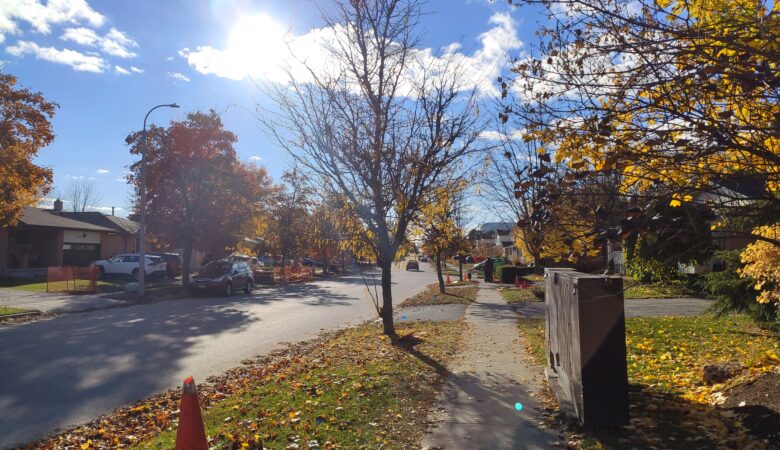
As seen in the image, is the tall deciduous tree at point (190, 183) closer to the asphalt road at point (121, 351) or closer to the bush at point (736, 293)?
the asphalt road at point (121, 351)

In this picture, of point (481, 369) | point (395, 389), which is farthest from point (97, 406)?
point (481, 369)

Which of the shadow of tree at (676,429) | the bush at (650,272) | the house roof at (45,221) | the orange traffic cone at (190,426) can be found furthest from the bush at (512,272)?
the orange traffic cone at (190,426)

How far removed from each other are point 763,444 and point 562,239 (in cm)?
216

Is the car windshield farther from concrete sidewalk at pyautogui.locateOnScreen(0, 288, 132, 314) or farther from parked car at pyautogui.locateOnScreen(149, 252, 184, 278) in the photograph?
parked car at pyautogui.locateOnScreen(149, 252, 184, 278)

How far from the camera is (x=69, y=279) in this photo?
83.5 feet

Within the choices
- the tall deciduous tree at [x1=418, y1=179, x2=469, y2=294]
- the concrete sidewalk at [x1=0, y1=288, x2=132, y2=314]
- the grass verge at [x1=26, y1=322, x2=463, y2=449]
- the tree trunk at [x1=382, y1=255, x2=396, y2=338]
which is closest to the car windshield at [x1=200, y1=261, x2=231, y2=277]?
the concrete sidewalk at [x1=0, y1=288, x2=132, y2=314]

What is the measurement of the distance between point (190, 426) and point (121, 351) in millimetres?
8025

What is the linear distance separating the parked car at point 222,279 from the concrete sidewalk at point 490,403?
17164 millimetres

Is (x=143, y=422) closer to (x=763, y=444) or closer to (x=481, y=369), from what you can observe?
(x=481, y=369)

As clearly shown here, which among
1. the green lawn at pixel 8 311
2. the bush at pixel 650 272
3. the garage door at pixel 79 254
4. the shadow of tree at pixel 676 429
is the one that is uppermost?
the garage door at pixel 79 254

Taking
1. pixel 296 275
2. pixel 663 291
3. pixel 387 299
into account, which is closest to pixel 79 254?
pixel 296 275

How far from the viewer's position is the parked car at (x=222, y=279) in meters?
26.1

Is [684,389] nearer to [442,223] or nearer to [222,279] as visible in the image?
[442,223]

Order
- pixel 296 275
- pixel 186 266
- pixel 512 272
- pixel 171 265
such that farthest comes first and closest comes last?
pixel 296 275 < pixel 171 265 < pixel 512 272 < pixel 186 266
